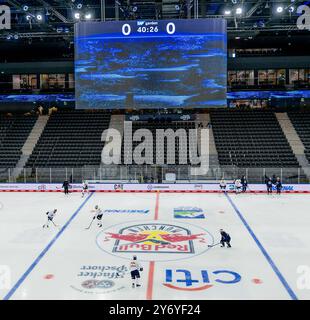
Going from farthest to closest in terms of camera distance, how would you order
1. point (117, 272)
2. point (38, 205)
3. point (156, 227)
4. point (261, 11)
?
point (261, 11) → point (38, 205) → point (156, 227) → point (117, 272)

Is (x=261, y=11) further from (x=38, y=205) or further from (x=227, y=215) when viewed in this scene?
(x=38, y=205)

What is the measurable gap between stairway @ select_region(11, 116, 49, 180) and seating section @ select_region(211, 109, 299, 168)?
15542mm

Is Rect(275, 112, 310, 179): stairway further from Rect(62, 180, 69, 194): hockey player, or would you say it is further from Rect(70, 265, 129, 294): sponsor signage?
Rect(70, 265, 129, 294): sponsor signage

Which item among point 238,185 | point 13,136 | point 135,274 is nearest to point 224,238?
point 135,274

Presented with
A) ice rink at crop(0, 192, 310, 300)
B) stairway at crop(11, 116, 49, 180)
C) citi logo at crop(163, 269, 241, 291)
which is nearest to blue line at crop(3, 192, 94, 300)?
ice rink at crop(0, 192, 310, 300)

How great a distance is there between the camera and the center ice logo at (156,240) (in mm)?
15000

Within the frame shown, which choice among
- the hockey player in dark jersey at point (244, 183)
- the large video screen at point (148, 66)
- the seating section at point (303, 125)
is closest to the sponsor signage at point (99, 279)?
the large video screen at point (148, 66)

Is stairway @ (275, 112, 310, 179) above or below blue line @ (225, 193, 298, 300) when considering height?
above

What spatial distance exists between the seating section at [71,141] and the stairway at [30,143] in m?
0.52

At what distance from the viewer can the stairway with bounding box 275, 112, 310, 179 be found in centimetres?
3340

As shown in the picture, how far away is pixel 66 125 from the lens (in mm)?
40344

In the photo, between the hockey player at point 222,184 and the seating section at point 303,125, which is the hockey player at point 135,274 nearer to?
the hockey player at point 222,184
